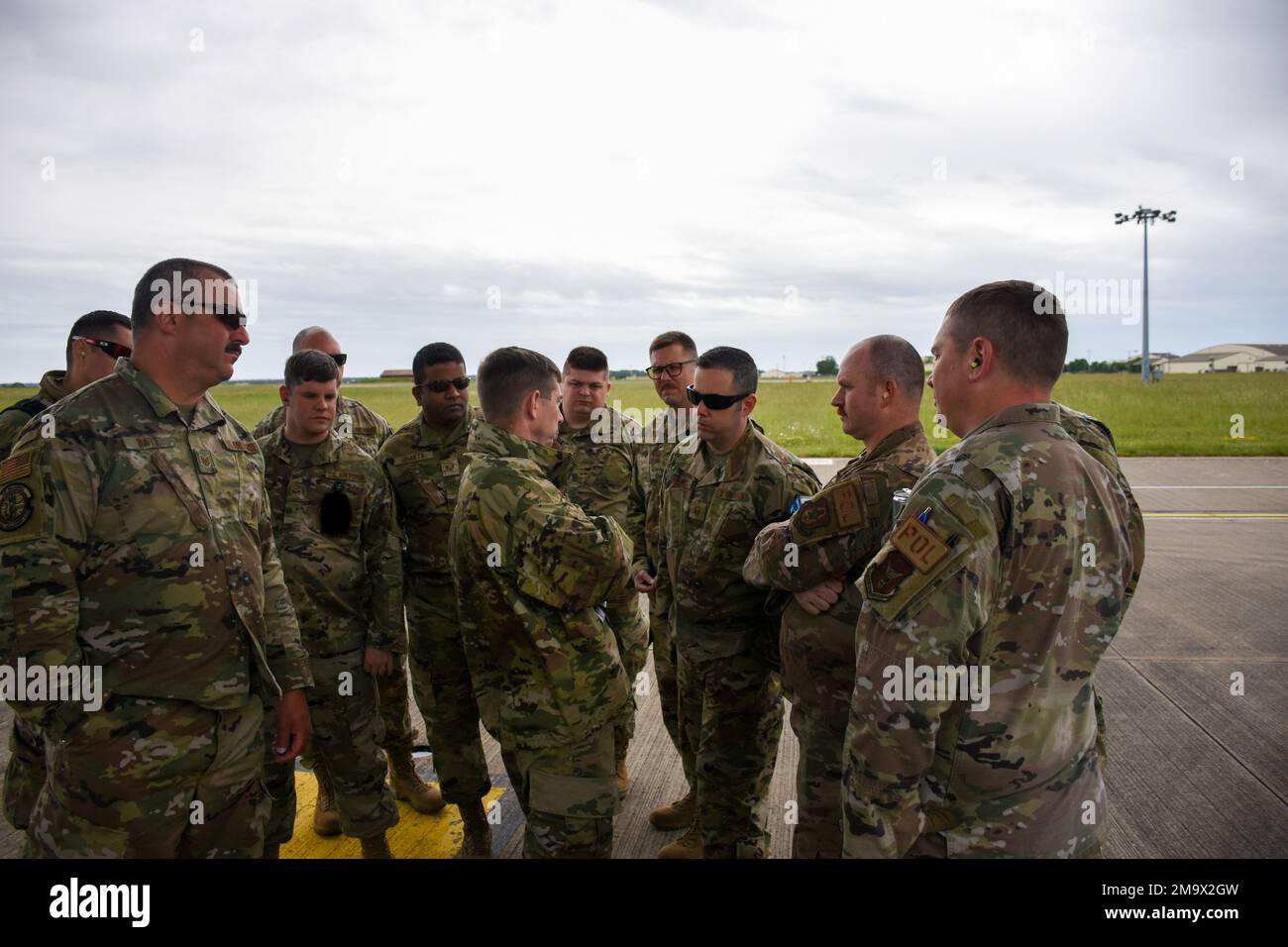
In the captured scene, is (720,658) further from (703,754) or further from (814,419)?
(814,419)

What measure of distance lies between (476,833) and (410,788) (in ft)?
2.50

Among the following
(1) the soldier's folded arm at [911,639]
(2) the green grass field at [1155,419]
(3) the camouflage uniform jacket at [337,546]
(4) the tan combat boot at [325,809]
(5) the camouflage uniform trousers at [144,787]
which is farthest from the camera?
(2) the green grass field at [1155,419]

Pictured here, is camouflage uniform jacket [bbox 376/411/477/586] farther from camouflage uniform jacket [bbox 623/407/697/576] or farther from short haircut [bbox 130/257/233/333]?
short haircut [bbox 130/257/233/333]

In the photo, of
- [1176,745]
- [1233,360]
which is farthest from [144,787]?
[1233,360]

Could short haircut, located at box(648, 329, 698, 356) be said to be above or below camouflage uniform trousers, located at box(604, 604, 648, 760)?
above

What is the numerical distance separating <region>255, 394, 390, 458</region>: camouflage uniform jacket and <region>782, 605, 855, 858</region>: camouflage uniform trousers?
3.05 meters

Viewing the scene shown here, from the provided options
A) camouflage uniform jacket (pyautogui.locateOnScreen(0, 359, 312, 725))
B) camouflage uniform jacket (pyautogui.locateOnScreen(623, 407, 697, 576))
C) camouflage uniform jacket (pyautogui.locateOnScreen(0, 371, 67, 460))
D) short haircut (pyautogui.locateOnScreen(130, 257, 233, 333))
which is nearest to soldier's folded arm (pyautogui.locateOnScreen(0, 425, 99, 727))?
camouflage uniform jacket (pyautogui.locateOnScreen(0, 359, 312, 725))

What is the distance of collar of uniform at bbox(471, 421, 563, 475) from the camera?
8.96 ft

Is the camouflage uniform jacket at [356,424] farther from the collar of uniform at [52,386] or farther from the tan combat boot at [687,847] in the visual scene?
the tan combat boot at [687,847]

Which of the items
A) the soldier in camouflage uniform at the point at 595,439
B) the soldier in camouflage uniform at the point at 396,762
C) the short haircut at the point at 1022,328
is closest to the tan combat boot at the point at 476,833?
the soldier in camouflage uniform at the point at 396,762

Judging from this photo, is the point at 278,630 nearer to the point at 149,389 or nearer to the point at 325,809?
the point at 149,389

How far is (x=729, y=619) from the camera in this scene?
3.26m

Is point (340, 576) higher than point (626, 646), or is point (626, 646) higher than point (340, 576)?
point (340, 576)

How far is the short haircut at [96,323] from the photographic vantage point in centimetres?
368
